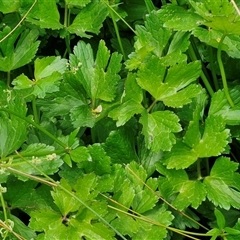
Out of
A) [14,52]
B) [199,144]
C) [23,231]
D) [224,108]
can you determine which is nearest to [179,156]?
[199,144]

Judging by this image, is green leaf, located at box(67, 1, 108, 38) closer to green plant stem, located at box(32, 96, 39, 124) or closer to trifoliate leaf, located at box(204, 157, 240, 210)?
green plant stem, located at box(32, 96, 39, 124)

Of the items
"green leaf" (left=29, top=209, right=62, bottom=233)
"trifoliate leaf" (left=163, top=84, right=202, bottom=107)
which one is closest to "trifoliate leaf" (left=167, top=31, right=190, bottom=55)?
"trifoliate leaf" (left=163, top=84, right=202, bottom=107)

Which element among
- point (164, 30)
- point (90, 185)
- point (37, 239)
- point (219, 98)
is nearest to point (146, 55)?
point (164, 30)

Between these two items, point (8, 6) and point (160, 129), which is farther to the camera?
point (8, 6)

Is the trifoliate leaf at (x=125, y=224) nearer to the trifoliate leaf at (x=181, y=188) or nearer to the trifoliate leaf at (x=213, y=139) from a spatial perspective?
the trifoliate leaf at (x=181, y=188)

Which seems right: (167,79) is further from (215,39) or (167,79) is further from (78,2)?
(78,2)
